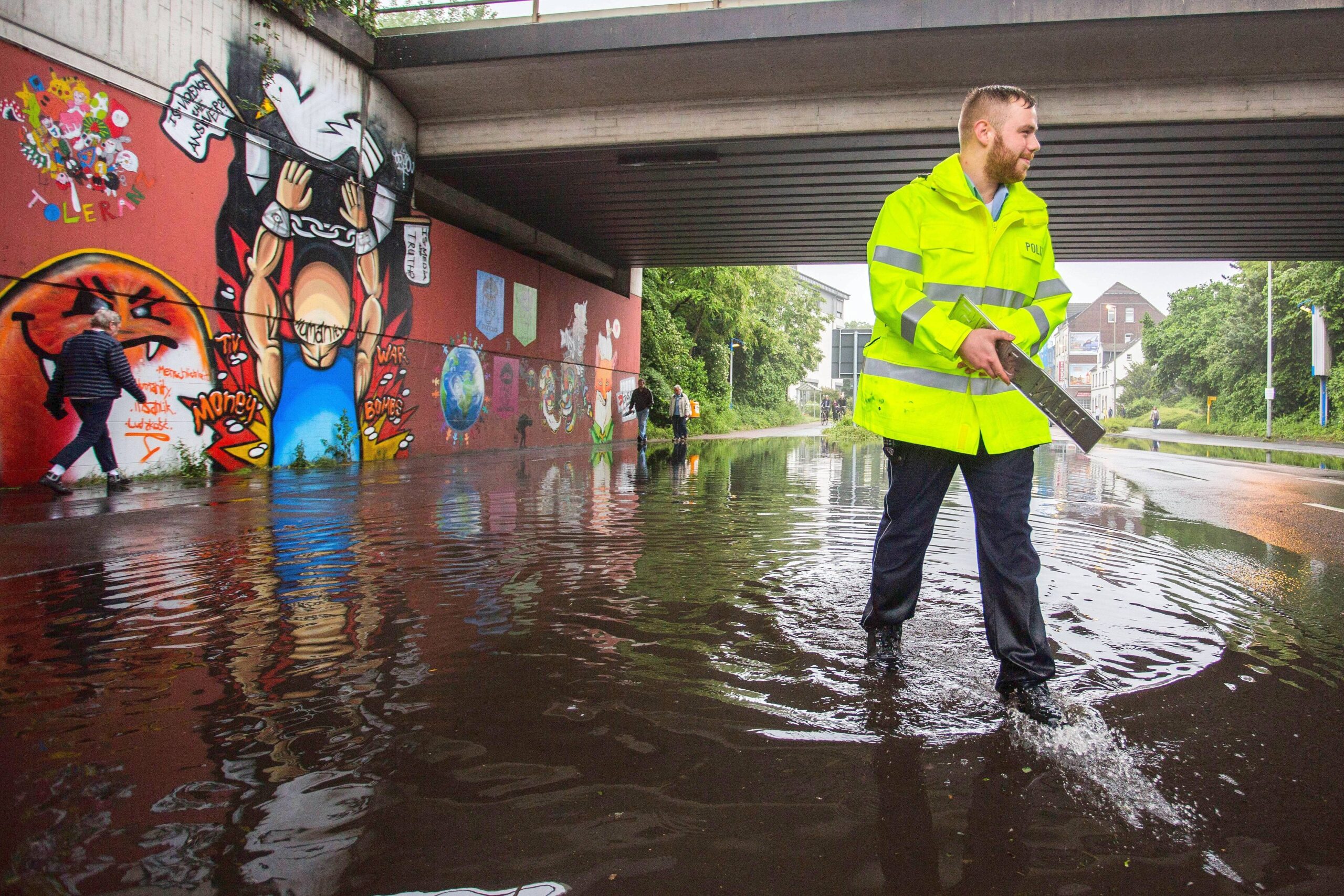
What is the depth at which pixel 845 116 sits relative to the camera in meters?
14.8

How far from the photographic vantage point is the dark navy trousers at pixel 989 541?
9.50ft

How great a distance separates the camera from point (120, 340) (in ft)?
33.8

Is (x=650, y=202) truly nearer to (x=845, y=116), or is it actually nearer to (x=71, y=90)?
(x=845, y=116)

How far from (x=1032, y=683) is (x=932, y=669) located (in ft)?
1.34

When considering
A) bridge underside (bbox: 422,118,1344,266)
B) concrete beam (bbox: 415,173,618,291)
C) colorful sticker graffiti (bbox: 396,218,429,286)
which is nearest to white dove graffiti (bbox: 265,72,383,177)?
colorful sticker graffiti (bbox: 396,218,429,286)

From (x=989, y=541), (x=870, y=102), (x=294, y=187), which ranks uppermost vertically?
(x=870, y=102)

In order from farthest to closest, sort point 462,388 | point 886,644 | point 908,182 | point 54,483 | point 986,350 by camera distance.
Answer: point 462,388, point 908,182, point 54,483, point 886,644, point 986,350

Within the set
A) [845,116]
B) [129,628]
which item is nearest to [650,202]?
[845,116]

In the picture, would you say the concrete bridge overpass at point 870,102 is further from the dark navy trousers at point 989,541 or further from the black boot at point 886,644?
the black boot at point 886,644

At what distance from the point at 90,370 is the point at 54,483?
1185 millimetres

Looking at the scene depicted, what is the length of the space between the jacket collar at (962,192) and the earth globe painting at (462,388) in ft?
51.9

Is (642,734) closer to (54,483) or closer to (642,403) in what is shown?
(54,483)

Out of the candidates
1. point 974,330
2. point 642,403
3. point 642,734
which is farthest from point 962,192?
point 642,403

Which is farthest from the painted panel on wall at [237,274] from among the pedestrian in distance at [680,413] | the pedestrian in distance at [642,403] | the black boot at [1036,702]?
the black boot at [1036,702]
